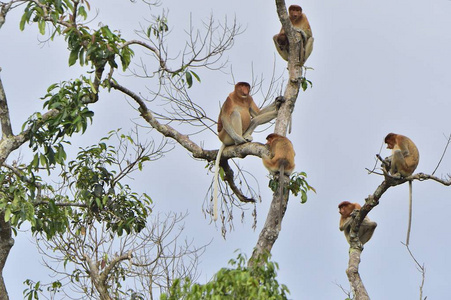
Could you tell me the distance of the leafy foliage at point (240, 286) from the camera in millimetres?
3973

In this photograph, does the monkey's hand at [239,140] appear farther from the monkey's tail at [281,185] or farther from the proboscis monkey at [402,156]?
the proboscis monkey at [402,156]

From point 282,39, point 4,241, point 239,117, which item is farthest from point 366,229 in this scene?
point 4,241

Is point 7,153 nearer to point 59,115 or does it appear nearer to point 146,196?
point 59,115

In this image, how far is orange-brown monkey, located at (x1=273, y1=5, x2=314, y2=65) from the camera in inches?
288

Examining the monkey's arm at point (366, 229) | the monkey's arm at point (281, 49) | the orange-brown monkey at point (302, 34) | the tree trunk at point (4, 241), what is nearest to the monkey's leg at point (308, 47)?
the orange-brown monkey at point (302, 34)

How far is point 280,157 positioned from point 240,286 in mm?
2523

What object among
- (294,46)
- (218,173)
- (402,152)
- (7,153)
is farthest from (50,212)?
(402,152)

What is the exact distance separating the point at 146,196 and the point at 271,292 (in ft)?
11.0

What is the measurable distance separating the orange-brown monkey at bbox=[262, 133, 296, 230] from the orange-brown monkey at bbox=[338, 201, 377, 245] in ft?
5.45

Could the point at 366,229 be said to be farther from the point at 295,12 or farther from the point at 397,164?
the point at 295,12

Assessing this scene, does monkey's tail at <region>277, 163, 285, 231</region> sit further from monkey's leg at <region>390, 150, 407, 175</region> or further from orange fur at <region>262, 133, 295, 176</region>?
monkey's leg at <region>390, 150, 407, 175</region>

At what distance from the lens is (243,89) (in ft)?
23.7

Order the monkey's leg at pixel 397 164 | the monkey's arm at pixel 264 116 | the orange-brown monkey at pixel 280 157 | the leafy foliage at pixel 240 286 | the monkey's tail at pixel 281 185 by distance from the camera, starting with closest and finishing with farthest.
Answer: the leafy foliage at pixel 240 286, the monkey's tail at pixel 281 185, the orange-brown monkey at pixel 280 157, the monkey's arm at pixel 264 116, the monkey's leg at pixel 397 164

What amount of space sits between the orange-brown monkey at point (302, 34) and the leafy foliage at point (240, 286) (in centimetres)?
322
